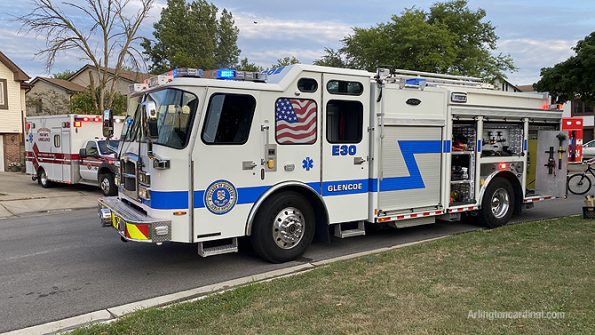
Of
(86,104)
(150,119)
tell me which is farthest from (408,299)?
(86,104)

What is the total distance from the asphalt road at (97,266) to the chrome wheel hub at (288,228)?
29 cm

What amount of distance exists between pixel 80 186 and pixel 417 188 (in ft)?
43.8

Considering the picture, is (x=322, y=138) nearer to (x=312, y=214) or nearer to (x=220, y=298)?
(x=312, y=214)

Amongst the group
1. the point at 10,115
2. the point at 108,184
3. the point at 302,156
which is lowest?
the point at 108,184

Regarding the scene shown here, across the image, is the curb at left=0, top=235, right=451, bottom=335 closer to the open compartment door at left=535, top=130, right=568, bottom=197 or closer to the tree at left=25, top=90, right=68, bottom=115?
the open compartment door at left=535, top=130, right=568, bottom=197

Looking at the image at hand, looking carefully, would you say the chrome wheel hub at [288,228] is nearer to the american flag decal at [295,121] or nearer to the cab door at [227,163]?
the cab door at [227,163]

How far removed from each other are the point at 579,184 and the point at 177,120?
1240cm

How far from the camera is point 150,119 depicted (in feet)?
18.2

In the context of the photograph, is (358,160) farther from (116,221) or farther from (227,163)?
(116,221)

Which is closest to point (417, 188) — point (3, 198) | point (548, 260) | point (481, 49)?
point (548, 260)

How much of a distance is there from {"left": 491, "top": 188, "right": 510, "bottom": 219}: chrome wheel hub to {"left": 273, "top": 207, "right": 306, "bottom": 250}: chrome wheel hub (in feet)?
13.8

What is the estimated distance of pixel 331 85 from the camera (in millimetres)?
6605

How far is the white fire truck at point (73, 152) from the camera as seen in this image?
558 inches

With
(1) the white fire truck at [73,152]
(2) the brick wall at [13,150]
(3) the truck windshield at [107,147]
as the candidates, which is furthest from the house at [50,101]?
(3) the truck windshield at [107,147]
